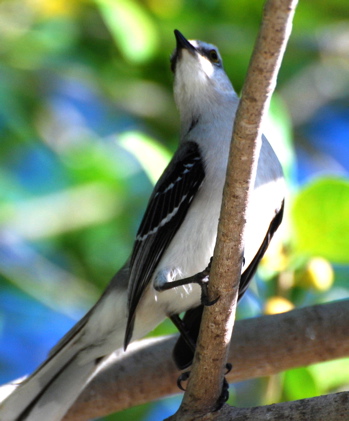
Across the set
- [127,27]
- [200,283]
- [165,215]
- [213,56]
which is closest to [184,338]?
[165,215]

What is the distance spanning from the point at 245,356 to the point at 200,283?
919mm

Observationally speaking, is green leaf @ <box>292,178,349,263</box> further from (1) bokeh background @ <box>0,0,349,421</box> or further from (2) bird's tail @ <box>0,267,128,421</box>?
(2) bird's tail @ <box>0,267,128,421</box>

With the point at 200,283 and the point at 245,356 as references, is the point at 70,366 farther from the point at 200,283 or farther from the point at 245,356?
the point at 200,283

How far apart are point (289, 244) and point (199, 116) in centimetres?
90

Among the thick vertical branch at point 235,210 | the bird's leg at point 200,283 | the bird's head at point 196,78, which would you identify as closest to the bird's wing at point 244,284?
the bird's leg at point 200,283

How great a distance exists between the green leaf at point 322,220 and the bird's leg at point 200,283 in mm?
775

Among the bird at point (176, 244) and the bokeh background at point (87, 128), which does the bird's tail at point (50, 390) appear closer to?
the bird at point (176, 244)

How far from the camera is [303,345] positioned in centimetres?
383

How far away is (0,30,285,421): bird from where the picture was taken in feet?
11.9

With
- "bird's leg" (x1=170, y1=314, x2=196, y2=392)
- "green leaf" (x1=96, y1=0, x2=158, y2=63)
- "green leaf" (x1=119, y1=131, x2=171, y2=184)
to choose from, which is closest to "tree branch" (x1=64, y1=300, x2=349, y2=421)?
"bird's leg" (x1=170, y1=314, x2=196, y2=392)

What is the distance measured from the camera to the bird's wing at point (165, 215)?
3.66m

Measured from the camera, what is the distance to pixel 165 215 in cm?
377

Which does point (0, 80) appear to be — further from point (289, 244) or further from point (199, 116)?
point (289, 244)

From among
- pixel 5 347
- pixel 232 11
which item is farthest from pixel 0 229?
pixel 232 11
